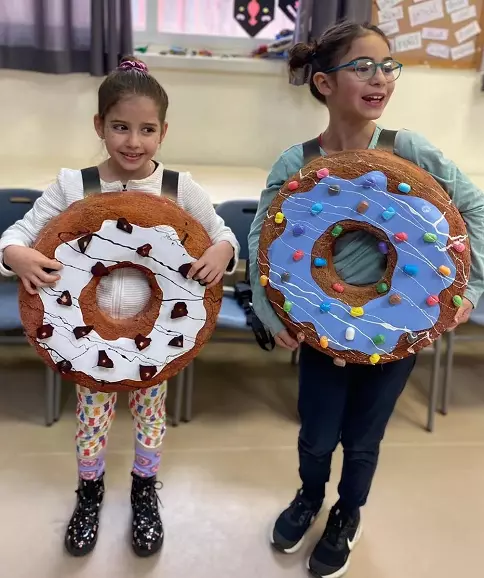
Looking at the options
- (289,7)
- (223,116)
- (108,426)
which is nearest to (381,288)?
(108,426)

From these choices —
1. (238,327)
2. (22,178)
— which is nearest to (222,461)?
(238,327)

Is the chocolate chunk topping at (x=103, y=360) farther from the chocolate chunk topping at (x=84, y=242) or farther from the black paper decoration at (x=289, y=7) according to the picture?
the black paper decoration at (x=289, y=7)

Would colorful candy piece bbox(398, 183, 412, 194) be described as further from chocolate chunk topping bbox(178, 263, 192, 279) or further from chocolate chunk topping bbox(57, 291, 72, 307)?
chocolate chunk topping bbox(57, 291, 72, 307)

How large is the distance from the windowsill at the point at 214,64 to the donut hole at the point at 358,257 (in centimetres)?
176

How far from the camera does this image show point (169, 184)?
4.38 ft

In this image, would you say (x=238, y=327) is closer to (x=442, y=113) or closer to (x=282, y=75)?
(x=282, y=75)

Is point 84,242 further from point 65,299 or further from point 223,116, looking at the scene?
point 223,116

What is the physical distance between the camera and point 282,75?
280 cm

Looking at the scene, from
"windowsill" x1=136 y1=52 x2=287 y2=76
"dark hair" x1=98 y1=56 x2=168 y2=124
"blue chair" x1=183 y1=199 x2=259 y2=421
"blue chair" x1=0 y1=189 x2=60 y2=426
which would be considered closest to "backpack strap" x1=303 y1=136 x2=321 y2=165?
"dark hair" x1=98 y1=56 x2=168 y2=124

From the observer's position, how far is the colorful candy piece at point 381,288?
1.21 meters

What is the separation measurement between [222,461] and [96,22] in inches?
73.9

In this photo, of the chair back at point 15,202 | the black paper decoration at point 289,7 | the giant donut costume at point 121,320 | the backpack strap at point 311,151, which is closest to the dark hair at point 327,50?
the backpack strap at point 311,151

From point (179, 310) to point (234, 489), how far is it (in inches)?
29.7

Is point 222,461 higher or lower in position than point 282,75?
lower
